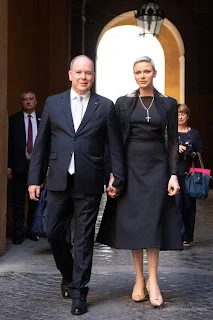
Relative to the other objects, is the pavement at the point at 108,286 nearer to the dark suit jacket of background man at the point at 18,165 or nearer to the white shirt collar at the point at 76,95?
the dark suit jacket of background man at the point at 18,165

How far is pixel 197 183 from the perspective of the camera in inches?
291

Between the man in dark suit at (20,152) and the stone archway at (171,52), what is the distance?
412 inches

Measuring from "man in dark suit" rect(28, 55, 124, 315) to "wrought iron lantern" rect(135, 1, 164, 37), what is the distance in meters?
7.47

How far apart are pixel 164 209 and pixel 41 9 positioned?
725 centimetres

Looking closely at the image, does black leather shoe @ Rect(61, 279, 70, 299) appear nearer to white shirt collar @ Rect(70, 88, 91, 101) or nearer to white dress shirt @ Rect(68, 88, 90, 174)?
white dress shirt @ Rect(68, 88, 90, 174)

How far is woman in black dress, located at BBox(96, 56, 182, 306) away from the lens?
4.64m

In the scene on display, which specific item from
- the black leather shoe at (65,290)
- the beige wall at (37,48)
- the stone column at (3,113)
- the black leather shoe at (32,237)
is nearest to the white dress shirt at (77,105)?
the black leather shoe at (65,290)

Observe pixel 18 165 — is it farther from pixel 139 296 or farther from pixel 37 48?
pixel 37 48

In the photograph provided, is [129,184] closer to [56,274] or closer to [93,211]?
[93,211]

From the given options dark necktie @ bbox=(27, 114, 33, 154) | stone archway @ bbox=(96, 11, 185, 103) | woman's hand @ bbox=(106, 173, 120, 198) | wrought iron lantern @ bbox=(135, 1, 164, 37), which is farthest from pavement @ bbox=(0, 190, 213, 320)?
stone archway @ bbox=(96, 11, 185, 103)

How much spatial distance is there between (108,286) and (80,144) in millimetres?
1430

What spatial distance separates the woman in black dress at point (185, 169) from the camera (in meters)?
7.48

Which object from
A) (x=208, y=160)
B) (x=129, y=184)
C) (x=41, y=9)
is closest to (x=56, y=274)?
(x=129, y=184)

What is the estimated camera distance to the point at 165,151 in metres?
4.72
